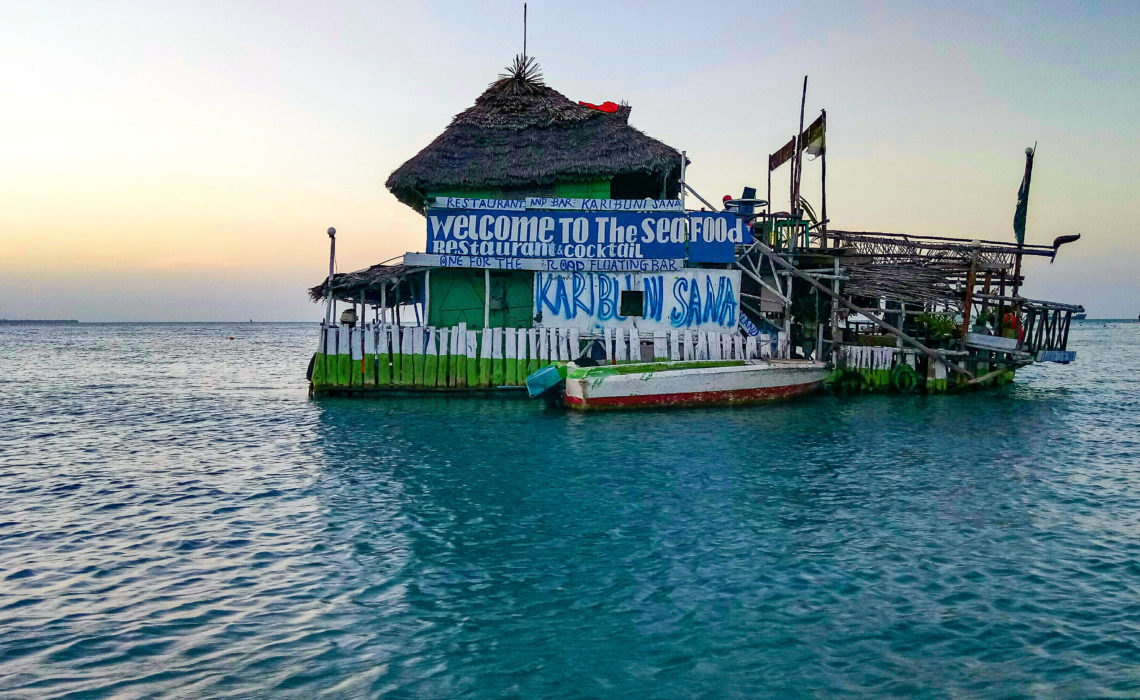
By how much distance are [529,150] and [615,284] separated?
5115mm

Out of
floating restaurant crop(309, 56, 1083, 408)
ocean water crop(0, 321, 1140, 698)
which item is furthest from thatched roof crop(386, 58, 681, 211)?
ocean water crop(0, 321, 1140, 698)

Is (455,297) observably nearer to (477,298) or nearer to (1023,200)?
(477,298)

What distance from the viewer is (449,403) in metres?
20.7

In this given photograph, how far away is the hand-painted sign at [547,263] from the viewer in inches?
849

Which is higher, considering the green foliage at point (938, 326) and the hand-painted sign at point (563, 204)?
the hand-painted sign at point (563, 204)

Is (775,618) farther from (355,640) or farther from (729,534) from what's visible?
(355,640)

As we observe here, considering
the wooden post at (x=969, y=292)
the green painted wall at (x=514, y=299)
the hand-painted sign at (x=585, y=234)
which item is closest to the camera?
the hand-painted sign at (x=585, y=234)

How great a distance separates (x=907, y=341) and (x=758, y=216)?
607 cm

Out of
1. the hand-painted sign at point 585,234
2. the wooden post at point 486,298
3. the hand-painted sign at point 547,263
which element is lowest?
the wooden post at point 486,298

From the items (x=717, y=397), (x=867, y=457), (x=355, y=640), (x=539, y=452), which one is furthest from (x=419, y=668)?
(x=717, y=397)

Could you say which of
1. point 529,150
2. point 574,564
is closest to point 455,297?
point 529,150

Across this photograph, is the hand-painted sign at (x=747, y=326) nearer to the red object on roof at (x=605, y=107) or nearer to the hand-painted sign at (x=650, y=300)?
the hand-painted sign at (x=650, y=300)

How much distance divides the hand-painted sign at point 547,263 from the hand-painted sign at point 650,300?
27 cm

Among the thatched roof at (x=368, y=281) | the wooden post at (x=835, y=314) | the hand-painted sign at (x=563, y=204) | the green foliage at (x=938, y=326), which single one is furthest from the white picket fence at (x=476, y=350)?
the green foliage at (x=938, y=326)
